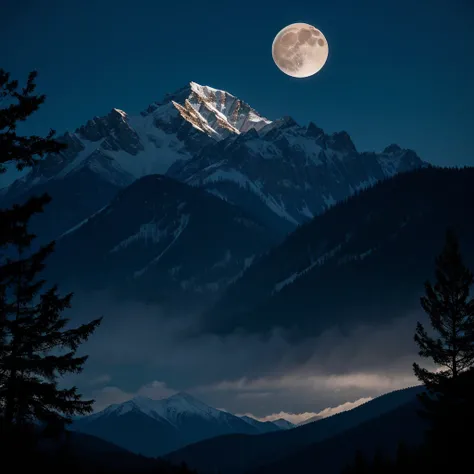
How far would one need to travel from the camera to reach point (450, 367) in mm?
45719

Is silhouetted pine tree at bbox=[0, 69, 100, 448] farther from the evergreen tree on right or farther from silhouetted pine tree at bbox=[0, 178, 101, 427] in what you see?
the evergreen tree on right

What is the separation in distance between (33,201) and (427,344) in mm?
29937

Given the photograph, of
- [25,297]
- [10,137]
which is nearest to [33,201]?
[10,137]

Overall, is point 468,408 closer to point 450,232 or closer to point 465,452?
point 465,452

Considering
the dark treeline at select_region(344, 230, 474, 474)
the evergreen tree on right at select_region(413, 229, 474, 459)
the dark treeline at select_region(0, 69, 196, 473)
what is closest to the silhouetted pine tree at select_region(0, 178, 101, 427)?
the dark treeline at select_region(0, 69, 196, 473)

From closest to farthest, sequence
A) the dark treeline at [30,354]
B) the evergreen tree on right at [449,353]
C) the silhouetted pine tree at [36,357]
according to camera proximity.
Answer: the dark treeline at [30,354] < the silhouetted pine tree at [36,357] < the evergreen tree on right at [449,353]

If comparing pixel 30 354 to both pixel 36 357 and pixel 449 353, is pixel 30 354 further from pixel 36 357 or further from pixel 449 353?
pixel 449 353

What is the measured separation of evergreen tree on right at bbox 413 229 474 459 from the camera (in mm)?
42188

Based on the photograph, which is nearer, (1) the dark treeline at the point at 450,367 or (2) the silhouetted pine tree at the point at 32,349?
(2) the silhouetted pine tree at the point at 32,349

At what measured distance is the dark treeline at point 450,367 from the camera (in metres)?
41.3

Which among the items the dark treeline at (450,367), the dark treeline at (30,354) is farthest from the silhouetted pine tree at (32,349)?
the dark treeline at (450,367)

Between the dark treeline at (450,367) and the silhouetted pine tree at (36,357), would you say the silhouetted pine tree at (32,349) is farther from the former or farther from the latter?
the dark treeline at (450,367)

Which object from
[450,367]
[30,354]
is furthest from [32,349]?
[450,367]

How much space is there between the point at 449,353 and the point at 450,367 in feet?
2.61
